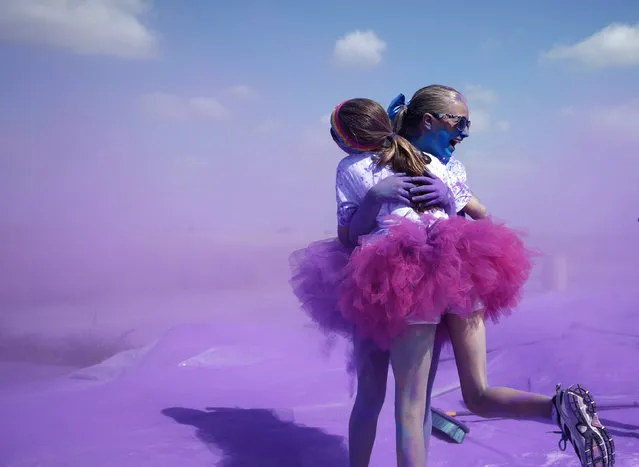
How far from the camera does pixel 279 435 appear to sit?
2.13 meters

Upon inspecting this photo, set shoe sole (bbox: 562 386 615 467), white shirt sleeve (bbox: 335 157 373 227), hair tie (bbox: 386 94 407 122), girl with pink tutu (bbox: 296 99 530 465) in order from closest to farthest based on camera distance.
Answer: shoe sole (bbox: 562 386 615 467) → girl with pink tutu (bbox: 296 99 530 465) → white shirt sleeve (bbox: 335 157 373 227) → hair tie (bbox: 386 94 407 122)

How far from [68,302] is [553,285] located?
11.0 feet

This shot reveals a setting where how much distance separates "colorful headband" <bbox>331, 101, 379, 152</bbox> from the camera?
1528 mm

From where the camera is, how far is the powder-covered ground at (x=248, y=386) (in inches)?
77.4

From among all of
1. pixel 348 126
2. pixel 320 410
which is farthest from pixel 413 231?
pixel 320 410

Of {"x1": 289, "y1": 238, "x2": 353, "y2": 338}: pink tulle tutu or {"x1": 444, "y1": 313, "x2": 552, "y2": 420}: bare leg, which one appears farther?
{"x1": 289, "y1": 238, "x2": 353, "y2": 338}: pink tulle tutu

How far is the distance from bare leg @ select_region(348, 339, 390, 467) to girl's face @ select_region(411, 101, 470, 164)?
57 centimetres

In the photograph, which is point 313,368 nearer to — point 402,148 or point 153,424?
point 153,424

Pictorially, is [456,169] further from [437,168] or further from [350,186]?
[350,186]

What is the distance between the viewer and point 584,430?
4.17 ft

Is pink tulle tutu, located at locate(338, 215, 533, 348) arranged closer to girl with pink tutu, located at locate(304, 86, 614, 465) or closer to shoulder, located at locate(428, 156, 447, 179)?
girl with pink tutu, located at locate(304, 86, 614, 465)

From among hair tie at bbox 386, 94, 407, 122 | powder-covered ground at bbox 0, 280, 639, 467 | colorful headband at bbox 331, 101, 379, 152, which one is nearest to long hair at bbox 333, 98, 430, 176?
colorful headband at bbox 331, 101, 379, 152

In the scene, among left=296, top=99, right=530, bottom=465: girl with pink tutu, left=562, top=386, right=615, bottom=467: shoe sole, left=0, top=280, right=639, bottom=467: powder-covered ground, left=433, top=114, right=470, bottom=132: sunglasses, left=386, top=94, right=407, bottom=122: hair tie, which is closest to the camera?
left=562, top=386, right=615, bottom=467: shoe sole

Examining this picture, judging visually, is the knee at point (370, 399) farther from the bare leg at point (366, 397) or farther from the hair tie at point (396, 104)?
the hair tie at point (396, 104)
